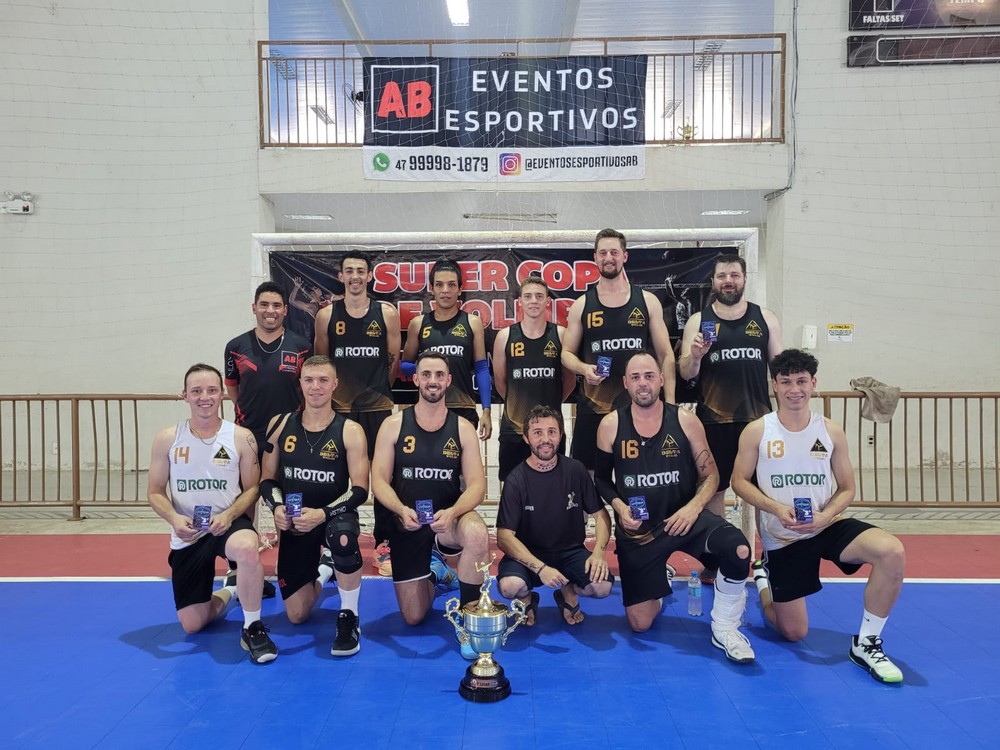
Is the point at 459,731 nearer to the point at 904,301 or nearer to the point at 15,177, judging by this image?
the point at 904,301

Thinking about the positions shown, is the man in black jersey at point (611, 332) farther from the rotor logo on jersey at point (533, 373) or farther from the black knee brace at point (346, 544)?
the black knee brace at point (346, 544)

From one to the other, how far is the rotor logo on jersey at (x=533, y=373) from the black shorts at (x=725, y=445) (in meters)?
1.23

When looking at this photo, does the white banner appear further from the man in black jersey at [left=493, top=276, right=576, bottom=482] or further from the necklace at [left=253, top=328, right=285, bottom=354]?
the necklace at [left=253, top=328, right=285, bottom=354]

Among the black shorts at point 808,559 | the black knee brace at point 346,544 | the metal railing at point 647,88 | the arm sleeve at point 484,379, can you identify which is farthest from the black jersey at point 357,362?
the metal railing at point 647,88

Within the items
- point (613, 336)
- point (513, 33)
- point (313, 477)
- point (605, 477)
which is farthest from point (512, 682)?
point (513, 33)

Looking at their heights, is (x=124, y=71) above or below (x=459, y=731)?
above

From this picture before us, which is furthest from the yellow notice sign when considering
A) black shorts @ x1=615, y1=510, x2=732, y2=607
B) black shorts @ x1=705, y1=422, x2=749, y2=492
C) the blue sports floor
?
black shorts @ x1=615, y1=510, x2=732, y2=607

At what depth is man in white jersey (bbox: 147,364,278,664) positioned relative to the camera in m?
4.11

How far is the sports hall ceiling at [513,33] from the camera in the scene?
11.8m

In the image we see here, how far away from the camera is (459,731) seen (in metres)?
A: 3.12

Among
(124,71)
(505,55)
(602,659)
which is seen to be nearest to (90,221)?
(124,71)

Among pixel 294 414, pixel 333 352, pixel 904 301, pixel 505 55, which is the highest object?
pixel 505 55

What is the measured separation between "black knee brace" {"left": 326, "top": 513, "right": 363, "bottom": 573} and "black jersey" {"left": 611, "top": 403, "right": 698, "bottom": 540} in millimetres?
1605

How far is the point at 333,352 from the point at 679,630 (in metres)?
3.14
